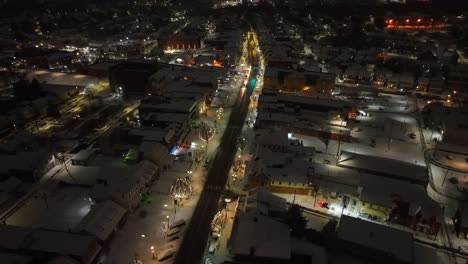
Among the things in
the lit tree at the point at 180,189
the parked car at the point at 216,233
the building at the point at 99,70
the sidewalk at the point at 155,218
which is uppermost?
the building at the point at 99,70

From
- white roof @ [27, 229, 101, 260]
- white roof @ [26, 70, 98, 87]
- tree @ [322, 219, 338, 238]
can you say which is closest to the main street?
white roof @ [27, 229, 101, 260]

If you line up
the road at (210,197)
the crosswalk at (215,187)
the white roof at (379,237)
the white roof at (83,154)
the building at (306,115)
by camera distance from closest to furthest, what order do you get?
the white roof at (379,237) < the road at (210,197) < the crosswalk at (215,187) < the white roof at (83,154) < the building at (306,115)

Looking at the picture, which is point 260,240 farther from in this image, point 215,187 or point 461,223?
point 461,223

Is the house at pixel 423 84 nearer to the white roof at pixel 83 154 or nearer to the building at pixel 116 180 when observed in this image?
the building at pixel 116 180

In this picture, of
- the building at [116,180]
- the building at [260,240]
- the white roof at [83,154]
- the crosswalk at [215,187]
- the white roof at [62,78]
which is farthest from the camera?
the white roof at [62,78]

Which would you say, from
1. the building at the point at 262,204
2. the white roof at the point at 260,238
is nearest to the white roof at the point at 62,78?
the building at the point at 262,204

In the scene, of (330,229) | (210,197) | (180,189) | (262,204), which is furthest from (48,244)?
(330,229)

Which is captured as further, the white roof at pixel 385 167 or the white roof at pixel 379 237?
the white roof at pixel 385 167

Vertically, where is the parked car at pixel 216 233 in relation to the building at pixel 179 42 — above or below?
below
